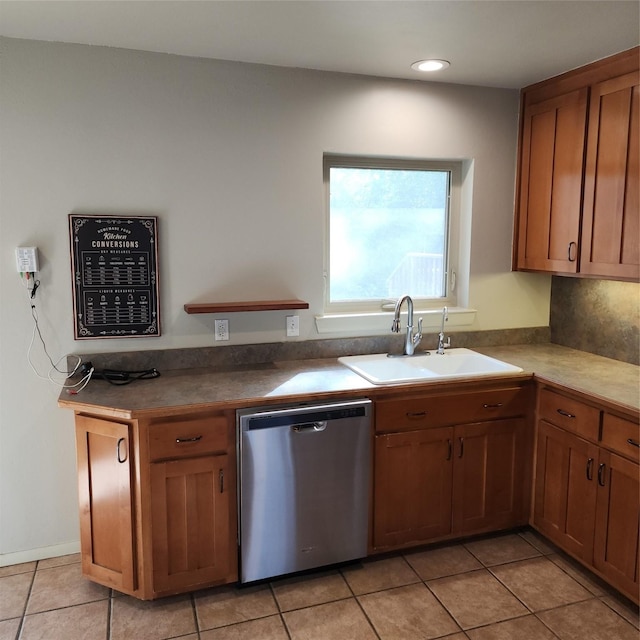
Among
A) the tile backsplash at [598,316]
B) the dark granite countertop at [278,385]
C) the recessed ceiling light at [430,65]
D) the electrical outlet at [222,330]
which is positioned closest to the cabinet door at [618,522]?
the dark granite countertop at [278,385]

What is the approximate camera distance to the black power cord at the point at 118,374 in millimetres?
2504

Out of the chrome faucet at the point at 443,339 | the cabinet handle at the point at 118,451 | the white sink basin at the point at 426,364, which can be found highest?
the chrome faucet at the point at 443,339

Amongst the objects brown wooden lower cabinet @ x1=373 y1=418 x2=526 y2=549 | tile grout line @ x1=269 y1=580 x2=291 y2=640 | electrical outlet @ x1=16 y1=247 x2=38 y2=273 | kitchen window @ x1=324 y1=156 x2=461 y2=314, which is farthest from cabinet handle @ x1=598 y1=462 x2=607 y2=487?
electrical outlet @ x1=16 y1=247 x2=38 y2=273

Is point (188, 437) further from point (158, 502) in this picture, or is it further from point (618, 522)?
point (618, 522)

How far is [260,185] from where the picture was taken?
2.79 meters

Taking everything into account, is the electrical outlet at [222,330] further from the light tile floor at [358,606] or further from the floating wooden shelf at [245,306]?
the light tile floor at [358,606]

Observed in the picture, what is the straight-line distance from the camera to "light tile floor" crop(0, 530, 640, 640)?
7.14ft

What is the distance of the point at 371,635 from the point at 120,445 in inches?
47.6

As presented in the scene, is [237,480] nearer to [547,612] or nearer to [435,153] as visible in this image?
[547,612]

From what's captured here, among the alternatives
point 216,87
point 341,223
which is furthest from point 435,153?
point 216,87

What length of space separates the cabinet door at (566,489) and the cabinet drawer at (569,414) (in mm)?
38

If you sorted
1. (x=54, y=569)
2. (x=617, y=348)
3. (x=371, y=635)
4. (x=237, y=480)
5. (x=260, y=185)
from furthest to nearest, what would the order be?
1. (x=617, y=348)
2. (x=260, y=185)
3. (x=54, y=569)
4. (x=237, y=480)
5. (x=371, y=635)

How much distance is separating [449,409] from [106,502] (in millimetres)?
1538

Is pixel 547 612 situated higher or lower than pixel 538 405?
lower
